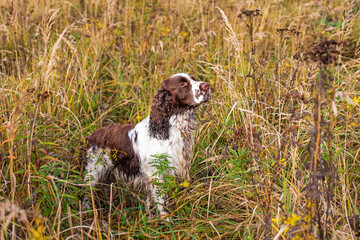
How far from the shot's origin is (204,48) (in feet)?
15.3

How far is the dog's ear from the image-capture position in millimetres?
3168

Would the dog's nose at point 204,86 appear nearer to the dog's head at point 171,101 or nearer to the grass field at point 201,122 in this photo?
the dog's head at point 171,101

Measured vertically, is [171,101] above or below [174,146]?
above

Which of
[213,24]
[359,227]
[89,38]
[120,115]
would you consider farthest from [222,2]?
[359,227]

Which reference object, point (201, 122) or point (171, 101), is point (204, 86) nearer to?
point (171, 101)

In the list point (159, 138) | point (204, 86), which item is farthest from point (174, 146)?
point (204, 86)

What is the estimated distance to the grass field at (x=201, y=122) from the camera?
2.01 meters

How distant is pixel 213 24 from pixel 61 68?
2.50 m

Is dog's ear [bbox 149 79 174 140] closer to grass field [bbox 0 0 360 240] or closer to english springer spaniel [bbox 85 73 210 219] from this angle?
english springer spaniel [bbox 85 73 210 219]

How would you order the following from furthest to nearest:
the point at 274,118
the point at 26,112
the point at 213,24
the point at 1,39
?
the point at 213,24, the point at 1,39, the point at 274,118, the point at 26,112

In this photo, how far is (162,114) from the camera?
3.17 meters

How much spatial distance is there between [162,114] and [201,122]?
0.66 m

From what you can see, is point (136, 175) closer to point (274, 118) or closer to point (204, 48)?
point (274, 118)

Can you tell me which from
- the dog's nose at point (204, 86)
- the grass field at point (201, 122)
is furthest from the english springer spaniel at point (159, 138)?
the grass field at point (201, 122)
